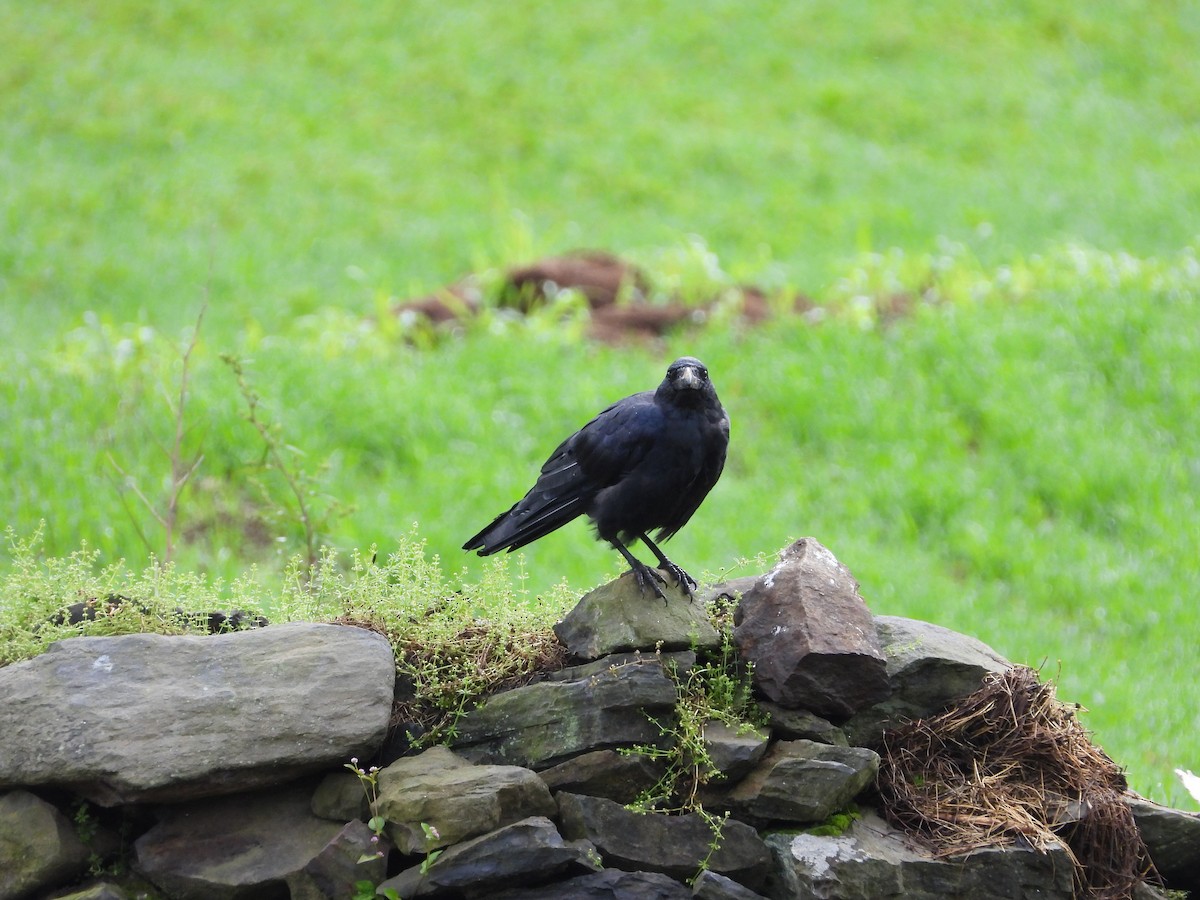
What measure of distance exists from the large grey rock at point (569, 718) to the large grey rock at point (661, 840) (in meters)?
0.21

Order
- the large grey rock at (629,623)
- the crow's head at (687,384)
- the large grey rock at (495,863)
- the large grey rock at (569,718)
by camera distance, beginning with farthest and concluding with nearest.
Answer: the crow's head at (687,384), the large grey rock at (629,623), the large grey rock at (569,718), the large grey rock at (495,863)

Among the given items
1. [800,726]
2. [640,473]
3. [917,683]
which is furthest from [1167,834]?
[640,473]

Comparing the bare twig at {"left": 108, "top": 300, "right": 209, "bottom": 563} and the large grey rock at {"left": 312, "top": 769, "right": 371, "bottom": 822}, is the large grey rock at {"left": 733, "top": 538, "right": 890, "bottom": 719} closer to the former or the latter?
the large grey rock at {"left": 312, "top": 769, "right": 371, "bottom": 822}

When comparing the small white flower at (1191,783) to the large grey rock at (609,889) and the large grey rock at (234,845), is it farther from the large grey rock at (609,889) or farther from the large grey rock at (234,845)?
the large grey rock at (234,845)

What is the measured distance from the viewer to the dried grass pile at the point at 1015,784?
417cm

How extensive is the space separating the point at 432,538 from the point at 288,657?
13.3 feet

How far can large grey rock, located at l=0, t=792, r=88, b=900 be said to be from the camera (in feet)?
12.7

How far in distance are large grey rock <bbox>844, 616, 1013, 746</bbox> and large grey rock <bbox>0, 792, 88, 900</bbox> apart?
270 cm

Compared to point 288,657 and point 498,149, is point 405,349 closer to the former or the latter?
point 288,657

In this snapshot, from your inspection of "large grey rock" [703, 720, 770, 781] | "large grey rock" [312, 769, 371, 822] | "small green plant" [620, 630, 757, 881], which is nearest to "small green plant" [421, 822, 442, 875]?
"large grey rock" [312, 769, 371, 822]

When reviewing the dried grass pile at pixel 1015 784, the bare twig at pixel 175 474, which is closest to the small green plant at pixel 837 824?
the dried grass pile at pixel 1015 784

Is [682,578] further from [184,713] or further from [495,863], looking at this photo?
[184,713]

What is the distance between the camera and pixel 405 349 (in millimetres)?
11188

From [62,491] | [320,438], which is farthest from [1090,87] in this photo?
[62,491]
